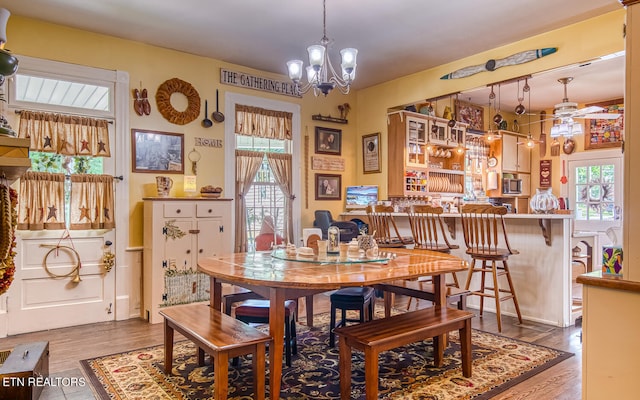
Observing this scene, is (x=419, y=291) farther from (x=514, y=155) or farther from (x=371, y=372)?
(x=514, y=155)

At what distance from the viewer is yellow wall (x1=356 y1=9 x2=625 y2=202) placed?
376 centimetres

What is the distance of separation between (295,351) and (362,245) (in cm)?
96

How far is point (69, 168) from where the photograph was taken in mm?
Result: 4043

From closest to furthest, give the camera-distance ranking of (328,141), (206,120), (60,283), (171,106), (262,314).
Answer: (262,314), (60,283), (171,106), (206,120), (328,141)

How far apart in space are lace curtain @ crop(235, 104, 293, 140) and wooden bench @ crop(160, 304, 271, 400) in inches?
120

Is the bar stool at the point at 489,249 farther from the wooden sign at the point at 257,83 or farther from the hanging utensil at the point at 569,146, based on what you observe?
the hanging utensil at the point at 569,146

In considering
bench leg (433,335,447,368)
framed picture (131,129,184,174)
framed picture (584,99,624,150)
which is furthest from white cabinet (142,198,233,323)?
framed picture (584,99,624,150)

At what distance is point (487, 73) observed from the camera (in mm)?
4660

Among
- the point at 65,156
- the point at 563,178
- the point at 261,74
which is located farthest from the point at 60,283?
the point at 563,178

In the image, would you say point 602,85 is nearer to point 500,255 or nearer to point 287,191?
point 500,255

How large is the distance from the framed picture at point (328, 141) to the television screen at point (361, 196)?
0.62 meters

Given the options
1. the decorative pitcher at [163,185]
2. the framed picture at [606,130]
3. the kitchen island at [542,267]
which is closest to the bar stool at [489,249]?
the kitchen island at [542,267]

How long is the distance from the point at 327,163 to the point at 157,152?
2460 mm

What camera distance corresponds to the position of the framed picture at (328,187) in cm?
595
